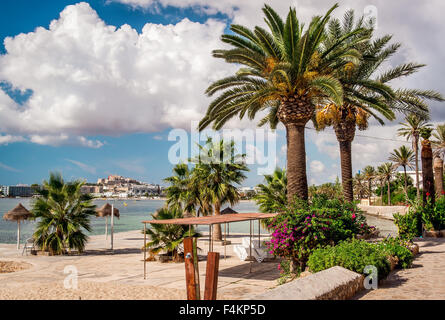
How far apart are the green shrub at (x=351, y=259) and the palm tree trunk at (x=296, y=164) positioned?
471 centimetres

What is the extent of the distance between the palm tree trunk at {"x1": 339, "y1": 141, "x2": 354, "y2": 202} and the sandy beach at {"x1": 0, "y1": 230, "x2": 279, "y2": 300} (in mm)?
5558

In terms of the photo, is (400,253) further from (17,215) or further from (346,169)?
(17,215)

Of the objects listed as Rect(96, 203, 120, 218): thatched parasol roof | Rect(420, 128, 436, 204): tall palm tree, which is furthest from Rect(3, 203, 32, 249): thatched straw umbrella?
Rect(420, 128, 436, 204): tall palm tree

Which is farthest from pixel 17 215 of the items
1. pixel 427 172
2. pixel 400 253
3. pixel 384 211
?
pixel 384 211

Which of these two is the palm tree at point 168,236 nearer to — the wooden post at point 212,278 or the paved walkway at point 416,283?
the paved walkway at point 416,283

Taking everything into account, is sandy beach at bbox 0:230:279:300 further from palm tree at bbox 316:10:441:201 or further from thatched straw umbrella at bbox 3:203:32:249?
palm tree at bbox 316:10:441:201

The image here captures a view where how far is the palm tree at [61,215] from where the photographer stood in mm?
18375

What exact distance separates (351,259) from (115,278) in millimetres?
7812

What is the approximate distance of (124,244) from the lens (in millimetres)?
22984

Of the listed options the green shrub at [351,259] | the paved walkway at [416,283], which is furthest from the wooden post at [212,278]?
the green shrub at [351,259]

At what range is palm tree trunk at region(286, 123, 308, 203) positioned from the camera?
528 inches

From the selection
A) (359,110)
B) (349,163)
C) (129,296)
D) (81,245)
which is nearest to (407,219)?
(349,163)

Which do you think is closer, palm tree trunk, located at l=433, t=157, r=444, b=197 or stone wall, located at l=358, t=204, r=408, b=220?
palm tree trunk, located at l=433, t=157, r=444, b=197

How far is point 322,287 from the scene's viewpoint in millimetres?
5871
